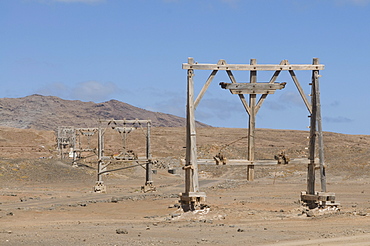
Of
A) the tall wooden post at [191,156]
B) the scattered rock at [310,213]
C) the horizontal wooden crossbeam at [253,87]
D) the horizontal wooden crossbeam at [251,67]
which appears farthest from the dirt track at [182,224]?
the horizontal wooden crossbeam at [251,67]

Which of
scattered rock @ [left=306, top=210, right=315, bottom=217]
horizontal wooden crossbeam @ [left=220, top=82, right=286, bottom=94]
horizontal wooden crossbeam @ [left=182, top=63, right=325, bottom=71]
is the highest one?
horizontal wooden crossbeam @ [left=182, top=63, right=325, bottom=71]

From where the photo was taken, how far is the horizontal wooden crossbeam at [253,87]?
1862 cm

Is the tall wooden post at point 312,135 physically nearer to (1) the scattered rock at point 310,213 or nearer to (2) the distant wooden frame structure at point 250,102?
(2) the distant wooden frame structure at point 250,102

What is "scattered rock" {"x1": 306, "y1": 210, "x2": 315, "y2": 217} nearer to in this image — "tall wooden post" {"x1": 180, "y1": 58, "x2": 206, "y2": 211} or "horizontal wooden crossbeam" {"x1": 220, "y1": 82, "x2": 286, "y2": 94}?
"tall wooden post" {"x1": 180, "y1": 58, "x2": 206, "y2": 211}

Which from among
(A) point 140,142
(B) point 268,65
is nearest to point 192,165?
(B) point 268,65

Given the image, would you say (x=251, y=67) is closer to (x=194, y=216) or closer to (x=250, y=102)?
(x=250, y=102)

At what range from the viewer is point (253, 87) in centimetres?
1875

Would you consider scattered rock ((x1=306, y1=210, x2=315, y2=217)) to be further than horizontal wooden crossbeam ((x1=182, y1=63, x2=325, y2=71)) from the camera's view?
Answer: Yes

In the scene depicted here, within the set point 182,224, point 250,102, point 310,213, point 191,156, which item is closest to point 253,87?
point 250,102

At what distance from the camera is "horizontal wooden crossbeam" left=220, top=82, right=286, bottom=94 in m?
18.6

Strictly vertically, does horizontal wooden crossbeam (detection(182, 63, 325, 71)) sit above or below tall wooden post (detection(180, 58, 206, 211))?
above

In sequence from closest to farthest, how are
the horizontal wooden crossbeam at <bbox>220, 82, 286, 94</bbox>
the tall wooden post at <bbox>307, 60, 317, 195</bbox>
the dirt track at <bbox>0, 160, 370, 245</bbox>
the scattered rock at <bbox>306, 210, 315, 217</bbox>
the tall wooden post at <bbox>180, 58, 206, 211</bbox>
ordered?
the dirt track at <bbox>0, 160, 370, 245</bbox>, the tall wooden post at <bbox>180, 58, 206, 211</bbox>, the horizontal wooden crossbeam at <bbox>220, 82, 286, 94</bbox>, the scattered rock at <bbox>306, 210, 315, 217</bbox>, the tall wooden post at <bbox>307, 60, 317, 195</bbox>

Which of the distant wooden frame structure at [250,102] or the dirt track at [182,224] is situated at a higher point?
the distant wooden frame structure at [250,102]

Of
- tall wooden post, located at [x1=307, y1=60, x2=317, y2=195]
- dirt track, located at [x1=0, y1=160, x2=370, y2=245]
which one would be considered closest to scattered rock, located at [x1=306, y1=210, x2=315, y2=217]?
dirt track, located at [x1=0, y1=160, x2=370, y2=245]
